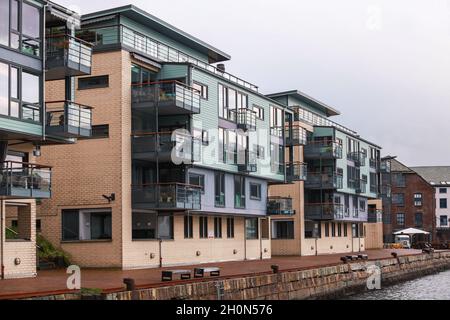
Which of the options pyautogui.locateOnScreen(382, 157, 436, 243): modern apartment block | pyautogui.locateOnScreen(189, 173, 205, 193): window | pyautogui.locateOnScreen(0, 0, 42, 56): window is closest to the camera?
pyautogui.locateOnScreen(0, 0, 42, 56): window

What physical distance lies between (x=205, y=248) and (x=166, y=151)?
8.76 metres

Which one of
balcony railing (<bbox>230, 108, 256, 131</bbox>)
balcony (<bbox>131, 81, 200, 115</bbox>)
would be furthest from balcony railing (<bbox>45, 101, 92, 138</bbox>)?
balcony railing (<bbox>230, 108, 256, 131</bbox>)

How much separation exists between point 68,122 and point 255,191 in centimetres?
2432

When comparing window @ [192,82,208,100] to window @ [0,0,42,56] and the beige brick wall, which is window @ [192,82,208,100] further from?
window @ [0,0,42,56]

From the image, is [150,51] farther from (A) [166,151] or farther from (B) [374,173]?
(B) [374,173]

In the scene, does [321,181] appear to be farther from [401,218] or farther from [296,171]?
[401,218]

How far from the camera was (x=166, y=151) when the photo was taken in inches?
1629

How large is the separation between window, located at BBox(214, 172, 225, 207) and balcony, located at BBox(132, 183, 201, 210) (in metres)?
6.18

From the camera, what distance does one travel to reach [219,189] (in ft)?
159

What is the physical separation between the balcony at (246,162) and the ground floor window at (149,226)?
8096 mm

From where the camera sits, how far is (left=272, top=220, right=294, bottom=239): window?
64.4m

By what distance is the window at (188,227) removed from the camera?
4572 cm

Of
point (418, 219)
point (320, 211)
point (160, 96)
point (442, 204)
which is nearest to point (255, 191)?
point (320, 211)
